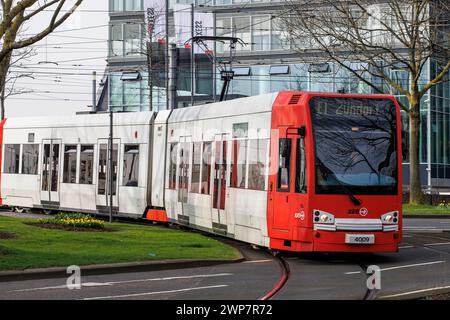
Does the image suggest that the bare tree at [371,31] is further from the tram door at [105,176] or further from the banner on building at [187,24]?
the banner on building at [187,24]

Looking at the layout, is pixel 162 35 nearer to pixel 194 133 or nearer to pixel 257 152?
pixel 194 133

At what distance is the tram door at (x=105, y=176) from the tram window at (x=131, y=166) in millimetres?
417

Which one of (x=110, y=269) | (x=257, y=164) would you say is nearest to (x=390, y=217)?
(x=257, y=164)

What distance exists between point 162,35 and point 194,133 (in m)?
27.3

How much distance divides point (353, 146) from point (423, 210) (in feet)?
65.3

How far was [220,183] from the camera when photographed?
21.4 m

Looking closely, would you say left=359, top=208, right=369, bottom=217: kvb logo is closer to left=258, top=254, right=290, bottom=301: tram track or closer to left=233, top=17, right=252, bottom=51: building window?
left=258, top=254, right=290, bottom=301: tram track

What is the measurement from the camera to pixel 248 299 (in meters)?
12.1

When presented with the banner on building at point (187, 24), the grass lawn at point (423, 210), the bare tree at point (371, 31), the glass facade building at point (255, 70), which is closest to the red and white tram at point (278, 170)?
the bare tree at point (371, 31)

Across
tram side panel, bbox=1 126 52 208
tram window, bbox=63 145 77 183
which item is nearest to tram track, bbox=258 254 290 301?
tram window, bbox=63 145 77 183

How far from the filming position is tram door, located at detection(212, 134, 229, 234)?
2119 centimetres

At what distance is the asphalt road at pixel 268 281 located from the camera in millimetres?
12570
